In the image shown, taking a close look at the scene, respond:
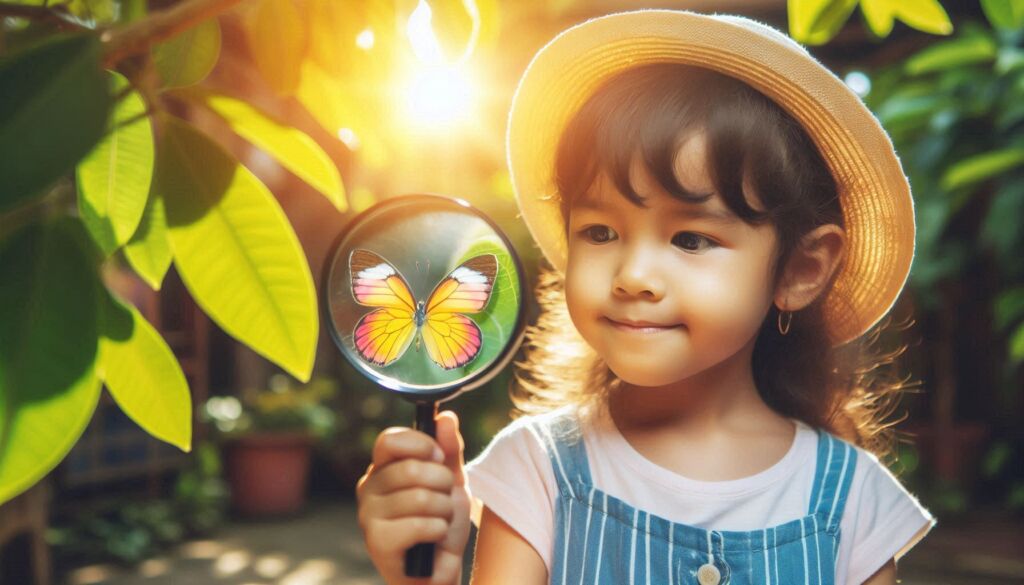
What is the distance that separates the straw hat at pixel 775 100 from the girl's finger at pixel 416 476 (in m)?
0.39

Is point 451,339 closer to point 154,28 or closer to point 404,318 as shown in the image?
point 404,318

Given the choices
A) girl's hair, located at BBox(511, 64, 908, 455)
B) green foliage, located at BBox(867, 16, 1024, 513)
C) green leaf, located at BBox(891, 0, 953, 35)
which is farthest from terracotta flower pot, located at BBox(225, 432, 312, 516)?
green leaf, located at BBox(891, 0, 953, 35)

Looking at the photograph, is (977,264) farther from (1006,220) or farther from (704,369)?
(704,369)

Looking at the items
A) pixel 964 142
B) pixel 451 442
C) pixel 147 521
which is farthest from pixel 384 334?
pixel 147 521

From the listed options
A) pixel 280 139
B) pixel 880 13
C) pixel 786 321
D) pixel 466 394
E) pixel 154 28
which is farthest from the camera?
pixel 466 394

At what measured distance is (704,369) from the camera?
1075mm

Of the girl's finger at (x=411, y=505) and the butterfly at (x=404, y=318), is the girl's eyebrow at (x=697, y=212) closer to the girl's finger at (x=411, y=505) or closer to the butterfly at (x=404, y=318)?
the butterfly at (x=404, y=318)

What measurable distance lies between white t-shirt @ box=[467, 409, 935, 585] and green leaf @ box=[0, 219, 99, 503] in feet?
1.92

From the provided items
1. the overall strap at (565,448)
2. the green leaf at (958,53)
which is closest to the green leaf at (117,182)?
the overall strap at (565,448)

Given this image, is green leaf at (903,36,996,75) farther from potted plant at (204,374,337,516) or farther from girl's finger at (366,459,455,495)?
potted plant at (204,374,337,516)

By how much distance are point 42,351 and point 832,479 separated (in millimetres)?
864

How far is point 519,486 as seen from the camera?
1.11 metres

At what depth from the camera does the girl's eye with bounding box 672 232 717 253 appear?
983mm

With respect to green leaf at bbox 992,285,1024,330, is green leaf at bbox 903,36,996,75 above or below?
above
